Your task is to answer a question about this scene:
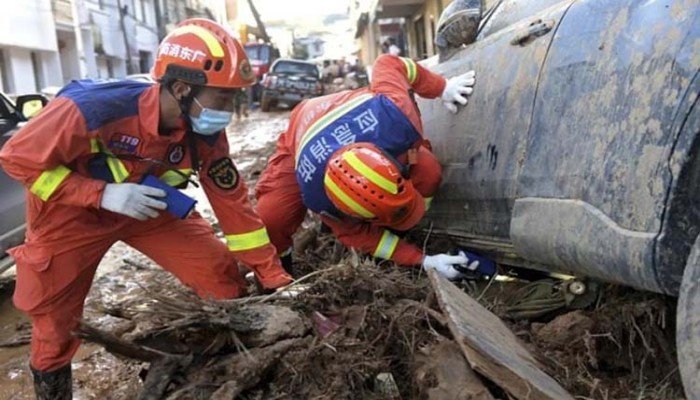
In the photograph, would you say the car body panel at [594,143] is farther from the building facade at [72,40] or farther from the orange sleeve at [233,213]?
the building facade at [72,40]

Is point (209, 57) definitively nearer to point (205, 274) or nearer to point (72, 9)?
point (205, 274)

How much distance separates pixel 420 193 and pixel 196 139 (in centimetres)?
110

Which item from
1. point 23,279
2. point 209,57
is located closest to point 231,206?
point 209,57

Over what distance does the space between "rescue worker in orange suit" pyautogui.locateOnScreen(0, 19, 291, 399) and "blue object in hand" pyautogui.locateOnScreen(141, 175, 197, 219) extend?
1.9 inches

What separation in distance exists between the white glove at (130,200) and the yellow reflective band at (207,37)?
62 centimetres

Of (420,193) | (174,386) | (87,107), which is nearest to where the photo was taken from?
(174,386)

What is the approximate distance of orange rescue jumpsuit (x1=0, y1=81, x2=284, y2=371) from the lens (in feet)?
8.35

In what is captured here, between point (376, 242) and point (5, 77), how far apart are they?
18082 millimetres

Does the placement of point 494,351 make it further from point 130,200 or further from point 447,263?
point 130,200

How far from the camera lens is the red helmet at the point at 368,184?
2.85 m

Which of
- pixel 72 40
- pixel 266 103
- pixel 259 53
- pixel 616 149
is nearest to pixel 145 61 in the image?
pixel 259 53

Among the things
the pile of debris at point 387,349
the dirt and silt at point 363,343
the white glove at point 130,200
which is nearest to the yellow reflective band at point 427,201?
the dirt and silt at point 363,343

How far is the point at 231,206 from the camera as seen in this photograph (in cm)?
310

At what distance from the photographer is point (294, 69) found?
71.3ft
